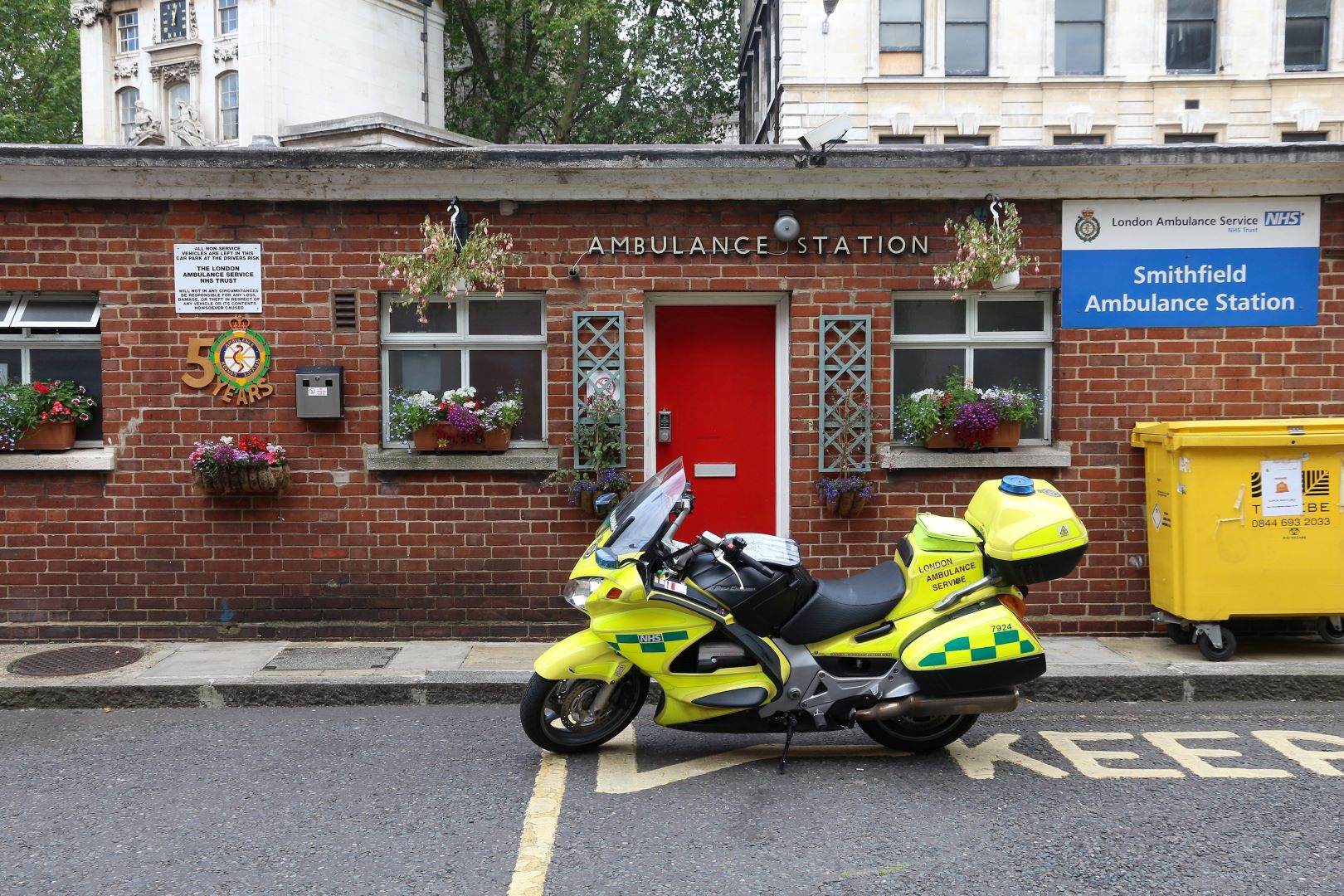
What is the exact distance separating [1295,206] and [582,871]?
6.62 m

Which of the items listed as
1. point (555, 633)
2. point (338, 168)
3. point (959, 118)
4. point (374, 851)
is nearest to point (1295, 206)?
point (555, 633)

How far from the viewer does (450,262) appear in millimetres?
6977

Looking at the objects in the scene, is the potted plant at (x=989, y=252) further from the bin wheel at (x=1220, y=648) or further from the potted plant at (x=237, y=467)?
the potted plant at (x=237, y=467)

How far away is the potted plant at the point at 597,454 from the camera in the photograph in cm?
715

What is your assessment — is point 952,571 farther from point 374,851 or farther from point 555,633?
point 555,633

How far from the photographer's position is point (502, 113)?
2995cm

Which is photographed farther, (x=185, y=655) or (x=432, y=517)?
(x=432, y=517)

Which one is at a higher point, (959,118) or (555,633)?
(959,118)

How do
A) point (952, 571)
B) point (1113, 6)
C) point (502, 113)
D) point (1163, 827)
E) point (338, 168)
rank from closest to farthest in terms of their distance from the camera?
point (1163, 827)
point (952, 571)
point (338, 168)
point (1113, 6)
point (502, 113)

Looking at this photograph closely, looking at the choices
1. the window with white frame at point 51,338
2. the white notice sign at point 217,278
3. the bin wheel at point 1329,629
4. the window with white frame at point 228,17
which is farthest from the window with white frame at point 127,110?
the bin wheel at point 1329,629

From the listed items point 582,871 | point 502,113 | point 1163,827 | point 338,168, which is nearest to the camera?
point 582,871

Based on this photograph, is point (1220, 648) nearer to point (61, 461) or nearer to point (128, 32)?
point (61, 461)

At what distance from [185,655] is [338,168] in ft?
11.2

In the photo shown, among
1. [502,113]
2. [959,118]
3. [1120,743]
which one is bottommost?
[1120,743]
